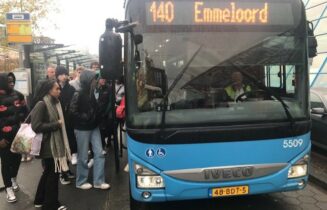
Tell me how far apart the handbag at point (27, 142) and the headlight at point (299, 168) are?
2960 mm

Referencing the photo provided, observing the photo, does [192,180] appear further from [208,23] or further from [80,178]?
[80,178]

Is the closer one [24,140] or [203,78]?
[203,78]

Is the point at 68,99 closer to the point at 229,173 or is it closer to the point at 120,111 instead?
the point at 120,111

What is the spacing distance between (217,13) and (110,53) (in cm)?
121

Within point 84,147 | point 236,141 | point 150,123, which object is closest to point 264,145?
point 236,141

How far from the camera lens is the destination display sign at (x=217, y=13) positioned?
4.06 metres

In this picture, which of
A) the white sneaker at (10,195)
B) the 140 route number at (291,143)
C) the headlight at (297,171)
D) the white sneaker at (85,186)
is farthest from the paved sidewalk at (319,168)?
the white sneaker at (10,195)

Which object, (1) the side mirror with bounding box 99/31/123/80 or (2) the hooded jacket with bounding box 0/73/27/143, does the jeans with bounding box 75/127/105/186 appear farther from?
(1) the side mirror with bounding box 99/31/123/80

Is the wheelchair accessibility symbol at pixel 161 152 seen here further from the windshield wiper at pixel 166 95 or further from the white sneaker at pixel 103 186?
the white sneaker at pixel 103 186

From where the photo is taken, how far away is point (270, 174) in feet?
13.5

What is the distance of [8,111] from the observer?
18.0 feet

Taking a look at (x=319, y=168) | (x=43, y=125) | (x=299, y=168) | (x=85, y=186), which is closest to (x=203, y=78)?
(x=299, y=168)

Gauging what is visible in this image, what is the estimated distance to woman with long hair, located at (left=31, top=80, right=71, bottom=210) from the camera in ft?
15.6

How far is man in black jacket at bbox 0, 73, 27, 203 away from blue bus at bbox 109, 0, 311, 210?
2205 mm
